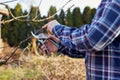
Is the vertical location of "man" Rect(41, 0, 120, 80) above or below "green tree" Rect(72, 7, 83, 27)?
below

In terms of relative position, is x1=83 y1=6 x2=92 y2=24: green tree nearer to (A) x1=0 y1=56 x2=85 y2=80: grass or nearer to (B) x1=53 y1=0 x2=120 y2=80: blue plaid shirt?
(A) x1=0 y1=56 x2=85 y2=80: grass

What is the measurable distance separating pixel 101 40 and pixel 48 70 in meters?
7.66

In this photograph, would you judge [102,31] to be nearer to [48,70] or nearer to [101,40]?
[101,40]

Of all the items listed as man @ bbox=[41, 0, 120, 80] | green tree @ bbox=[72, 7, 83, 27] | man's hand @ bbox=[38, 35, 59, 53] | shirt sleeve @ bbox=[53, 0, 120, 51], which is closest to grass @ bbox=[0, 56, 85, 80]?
man's hand @ bbox=[38, 35, 59, 53]

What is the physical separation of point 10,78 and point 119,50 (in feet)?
21.4

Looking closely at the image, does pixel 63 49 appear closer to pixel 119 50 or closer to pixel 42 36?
pixel 42 36

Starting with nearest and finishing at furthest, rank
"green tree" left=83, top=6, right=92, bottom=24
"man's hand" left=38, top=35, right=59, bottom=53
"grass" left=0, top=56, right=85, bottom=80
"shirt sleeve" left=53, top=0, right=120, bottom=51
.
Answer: "shirt sleeve" left=53, top=0, right=120, bottom=51 → "man's hand" left=38, top=35, right=59, bottom=53 → "grass" left=0, top=56, right=85, bottom=80 → "green tree" left=83, top=6, right=92, bottom=24

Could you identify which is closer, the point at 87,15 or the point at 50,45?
the point at 50,45

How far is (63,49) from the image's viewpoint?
2.61 m

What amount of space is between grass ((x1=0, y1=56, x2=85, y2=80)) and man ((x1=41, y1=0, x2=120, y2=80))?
5538mm

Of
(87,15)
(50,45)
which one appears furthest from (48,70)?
(87,15)

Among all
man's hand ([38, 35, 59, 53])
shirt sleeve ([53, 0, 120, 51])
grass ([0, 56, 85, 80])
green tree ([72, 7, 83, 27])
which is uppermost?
green tree ([72, 7, 83, 27])

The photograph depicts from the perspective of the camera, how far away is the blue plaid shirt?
7.25 ft

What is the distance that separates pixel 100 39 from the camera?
2.22 metres
